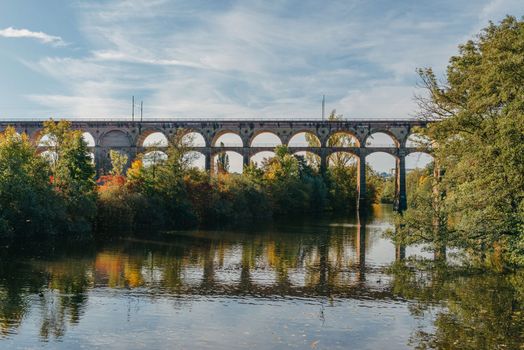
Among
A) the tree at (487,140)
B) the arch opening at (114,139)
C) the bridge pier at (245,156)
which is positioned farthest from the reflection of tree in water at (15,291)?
the arch opening at (114,139)

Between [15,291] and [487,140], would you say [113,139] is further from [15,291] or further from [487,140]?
[487,140]

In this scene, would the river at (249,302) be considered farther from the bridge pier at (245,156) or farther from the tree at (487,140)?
the bridge pier at (245,156)

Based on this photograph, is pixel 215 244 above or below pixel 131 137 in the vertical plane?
below

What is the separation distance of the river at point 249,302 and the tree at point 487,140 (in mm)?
2058

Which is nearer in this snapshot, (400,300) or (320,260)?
(400,300)

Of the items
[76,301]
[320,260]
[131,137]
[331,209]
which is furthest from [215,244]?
[331,209]

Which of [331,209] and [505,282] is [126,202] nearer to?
[505,282]

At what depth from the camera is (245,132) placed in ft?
235

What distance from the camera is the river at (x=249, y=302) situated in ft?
43.8

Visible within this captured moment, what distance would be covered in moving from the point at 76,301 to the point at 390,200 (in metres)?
108

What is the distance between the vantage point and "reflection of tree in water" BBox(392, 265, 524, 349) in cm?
1330

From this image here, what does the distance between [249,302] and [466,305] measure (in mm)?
6388

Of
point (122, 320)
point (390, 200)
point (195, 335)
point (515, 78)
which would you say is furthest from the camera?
point (390, 200)

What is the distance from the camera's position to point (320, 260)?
26.8m
